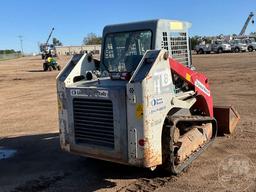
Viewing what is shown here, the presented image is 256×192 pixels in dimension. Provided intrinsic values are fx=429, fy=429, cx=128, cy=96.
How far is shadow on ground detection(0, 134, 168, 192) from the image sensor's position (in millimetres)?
6707

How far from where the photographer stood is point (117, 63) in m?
7.30

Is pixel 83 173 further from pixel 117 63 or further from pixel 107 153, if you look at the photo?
pixel 117 63

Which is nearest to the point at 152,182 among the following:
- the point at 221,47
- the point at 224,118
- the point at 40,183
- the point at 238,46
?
the point at 40,183

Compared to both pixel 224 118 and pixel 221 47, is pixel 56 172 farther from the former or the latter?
pixel 221 47

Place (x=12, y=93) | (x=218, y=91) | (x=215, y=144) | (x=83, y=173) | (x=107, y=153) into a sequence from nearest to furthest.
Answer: (x=107, y=153), (x=83, y=173), (x=215, y=144), (x=218, y=91), (x=12, y=93)

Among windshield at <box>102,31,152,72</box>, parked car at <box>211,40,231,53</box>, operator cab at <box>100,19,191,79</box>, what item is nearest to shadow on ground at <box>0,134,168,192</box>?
operator cab at <box>100,19,191,79</box>

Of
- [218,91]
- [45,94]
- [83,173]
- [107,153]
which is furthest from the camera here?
[45,94]

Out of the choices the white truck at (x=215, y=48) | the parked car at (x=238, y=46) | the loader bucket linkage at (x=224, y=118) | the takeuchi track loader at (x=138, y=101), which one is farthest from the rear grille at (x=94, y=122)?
the white truck at (x=215, y=48)

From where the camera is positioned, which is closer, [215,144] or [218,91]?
[215,144]

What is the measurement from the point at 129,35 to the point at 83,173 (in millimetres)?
2452

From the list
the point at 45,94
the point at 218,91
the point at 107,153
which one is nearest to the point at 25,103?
the point at 45,94

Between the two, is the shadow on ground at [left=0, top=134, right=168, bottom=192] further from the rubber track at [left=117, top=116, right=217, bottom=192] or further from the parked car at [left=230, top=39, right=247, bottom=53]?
the parked car at [left=230, top=39, right=247, bottom=53]

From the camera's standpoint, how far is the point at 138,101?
584 centimetres

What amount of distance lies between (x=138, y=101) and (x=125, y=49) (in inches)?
64.2
